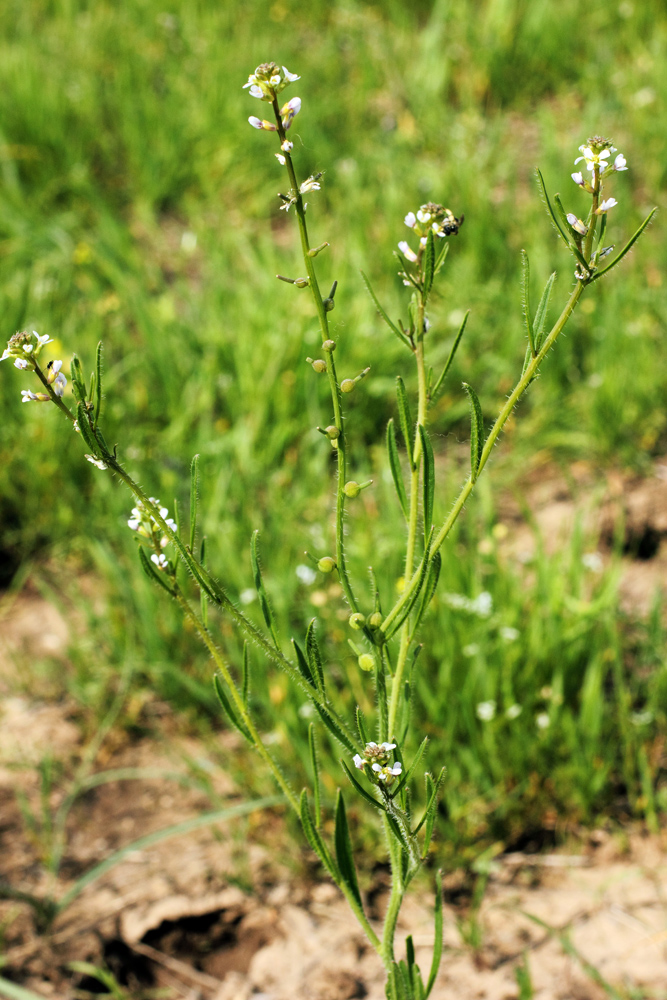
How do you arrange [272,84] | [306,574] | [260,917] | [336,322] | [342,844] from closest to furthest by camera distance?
1. [272,84]
2. [342,844]
3. [260,917]
4. [306,574]
5. [336,322]

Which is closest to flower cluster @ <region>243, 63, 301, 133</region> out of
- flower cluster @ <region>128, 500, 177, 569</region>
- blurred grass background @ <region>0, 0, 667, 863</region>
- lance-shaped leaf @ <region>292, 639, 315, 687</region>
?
flower cluster @ <region>128, 500, 177, 569</region>

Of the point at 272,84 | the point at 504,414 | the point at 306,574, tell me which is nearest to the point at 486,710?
the point at 306,574

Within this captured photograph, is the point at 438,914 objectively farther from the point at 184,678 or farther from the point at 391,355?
the point at 391,355

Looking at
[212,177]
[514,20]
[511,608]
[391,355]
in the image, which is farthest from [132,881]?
[514,20]

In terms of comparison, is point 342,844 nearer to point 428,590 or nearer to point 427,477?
point 428,590

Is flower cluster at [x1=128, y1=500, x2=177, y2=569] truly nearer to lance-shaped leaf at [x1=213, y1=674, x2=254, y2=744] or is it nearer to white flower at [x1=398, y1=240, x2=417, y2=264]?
lance-shaped leaf at [x1=213, y1=674, x2=254, y2=744]

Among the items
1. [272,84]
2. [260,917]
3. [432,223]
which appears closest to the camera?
[272,84]

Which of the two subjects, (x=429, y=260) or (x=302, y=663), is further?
(x=302, y=663)
